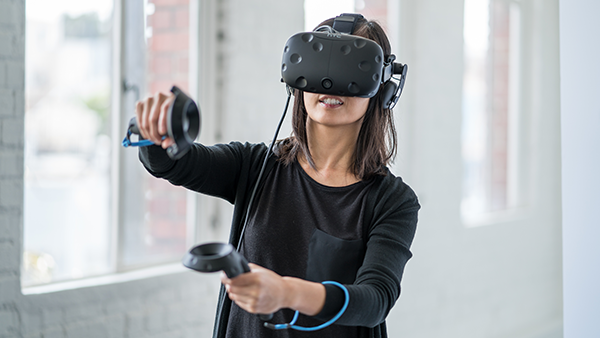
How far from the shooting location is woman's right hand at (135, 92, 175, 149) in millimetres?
754

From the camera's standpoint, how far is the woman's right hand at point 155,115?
2.47ft

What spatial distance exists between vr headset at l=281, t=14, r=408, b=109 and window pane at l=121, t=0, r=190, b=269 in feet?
4.08

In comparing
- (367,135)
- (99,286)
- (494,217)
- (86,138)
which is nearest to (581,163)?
(367,135)

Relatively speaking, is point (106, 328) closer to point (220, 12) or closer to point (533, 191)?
point (220, 12)

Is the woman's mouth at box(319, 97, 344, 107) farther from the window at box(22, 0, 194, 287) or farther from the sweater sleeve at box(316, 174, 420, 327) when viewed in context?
the window at box(22, 0, 194, 287)

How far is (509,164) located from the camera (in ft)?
14.6

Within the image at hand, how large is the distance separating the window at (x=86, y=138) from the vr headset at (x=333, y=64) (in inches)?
46.3

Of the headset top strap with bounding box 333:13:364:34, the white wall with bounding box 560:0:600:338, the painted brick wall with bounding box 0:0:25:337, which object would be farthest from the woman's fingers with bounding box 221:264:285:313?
the painted brick wall with bounding box 0:0:25:337

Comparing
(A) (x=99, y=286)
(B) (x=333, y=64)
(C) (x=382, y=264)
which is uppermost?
(B) (x=333, y=64)

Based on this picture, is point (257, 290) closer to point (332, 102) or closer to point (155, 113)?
point (155, 113)

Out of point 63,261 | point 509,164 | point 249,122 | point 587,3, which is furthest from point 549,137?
point 63,261

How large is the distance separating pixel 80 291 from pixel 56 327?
4.8 inches

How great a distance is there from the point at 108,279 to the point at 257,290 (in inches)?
50.7

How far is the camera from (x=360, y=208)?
1.08 metres
